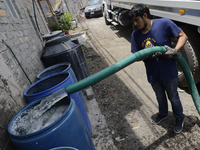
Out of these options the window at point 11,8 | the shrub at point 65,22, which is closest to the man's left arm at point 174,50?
the window at point 11,8

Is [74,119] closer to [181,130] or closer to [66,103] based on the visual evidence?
[66,103]

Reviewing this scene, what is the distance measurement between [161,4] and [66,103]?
9.23 ft

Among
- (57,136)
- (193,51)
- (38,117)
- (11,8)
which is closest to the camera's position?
(57,136)

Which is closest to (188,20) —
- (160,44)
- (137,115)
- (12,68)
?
(160,44)

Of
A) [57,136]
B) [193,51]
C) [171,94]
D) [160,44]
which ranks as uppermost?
[160,44]

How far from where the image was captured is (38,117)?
161cm

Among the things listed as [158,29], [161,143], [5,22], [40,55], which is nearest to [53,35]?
[40,55]

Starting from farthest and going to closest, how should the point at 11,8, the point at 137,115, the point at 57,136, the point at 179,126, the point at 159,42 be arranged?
the point at 11,8, the point at 137,115, the point at 179,126, the point at 159,42, the point at 57,136

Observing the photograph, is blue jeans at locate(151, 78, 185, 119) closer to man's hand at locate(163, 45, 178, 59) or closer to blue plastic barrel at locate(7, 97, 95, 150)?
man's hand at locate(163, 45, 178, 59)

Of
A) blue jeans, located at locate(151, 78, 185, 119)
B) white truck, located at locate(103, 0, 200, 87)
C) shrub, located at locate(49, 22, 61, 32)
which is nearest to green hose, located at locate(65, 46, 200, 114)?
blue jeans, located at locate(151, 78, 185, 119)

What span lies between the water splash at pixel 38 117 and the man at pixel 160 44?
1230mm

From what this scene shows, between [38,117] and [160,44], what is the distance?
1774 mm

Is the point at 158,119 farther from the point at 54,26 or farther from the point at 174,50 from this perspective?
the point at 54,26

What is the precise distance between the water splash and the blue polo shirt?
1.23 m
